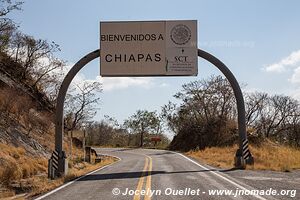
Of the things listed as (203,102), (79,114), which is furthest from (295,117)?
(79,114)

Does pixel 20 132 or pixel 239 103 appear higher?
pixel 239 103

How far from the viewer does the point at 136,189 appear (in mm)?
12828

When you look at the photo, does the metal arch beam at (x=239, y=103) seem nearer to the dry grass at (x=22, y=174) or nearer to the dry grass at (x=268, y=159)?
the dry grass at (x=268, y=159)

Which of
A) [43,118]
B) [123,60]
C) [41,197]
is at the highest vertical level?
[123,60]

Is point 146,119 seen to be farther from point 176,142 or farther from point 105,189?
point 105,189

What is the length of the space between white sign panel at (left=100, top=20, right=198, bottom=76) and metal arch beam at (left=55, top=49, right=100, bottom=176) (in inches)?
33.0

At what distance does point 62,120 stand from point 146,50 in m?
5.83

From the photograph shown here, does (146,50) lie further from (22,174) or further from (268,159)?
(268,159)

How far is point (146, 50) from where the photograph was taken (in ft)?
75.0

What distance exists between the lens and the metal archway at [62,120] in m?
20.7

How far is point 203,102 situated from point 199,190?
5256 centimetres

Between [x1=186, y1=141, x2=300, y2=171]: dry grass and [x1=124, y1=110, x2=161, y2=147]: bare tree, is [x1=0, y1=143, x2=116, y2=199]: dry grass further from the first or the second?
[x1=124, y1=110, x2=161, y2=147]: bare tree

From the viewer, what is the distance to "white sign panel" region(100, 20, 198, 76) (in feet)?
74.8

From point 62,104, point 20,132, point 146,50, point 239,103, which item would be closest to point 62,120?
point 62,104
